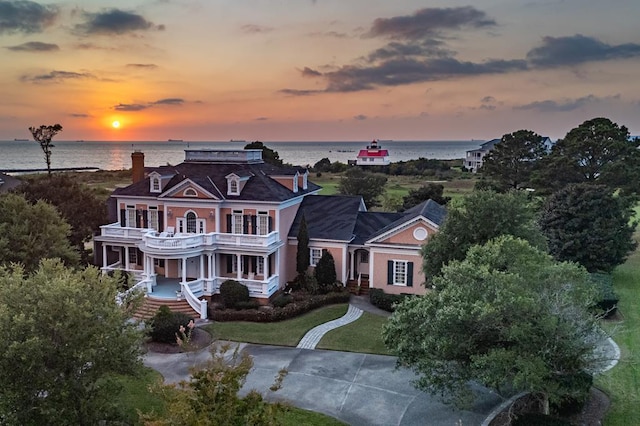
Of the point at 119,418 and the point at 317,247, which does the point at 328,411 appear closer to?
the point at 119,418

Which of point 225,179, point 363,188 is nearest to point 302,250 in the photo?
point 225,179

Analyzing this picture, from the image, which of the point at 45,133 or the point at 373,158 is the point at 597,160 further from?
the point at 373,158

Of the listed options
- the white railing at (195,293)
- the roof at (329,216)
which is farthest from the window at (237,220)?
the white railing at (195,293)

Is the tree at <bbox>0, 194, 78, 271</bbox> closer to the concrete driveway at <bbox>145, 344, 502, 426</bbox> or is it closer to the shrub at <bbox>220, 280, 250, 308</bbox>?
the shrub at <bbox>220, 280, 250, 308</bbox>

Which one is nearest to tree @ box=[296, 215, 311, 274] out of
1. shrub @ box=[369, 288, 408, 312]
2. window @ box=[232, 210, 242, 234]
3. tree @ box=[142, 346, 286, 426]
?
window @ box=[232, 210, 242, 234]

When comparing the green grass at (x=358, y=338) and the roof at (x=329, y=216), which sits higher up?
the roof at (x=329, y=216)

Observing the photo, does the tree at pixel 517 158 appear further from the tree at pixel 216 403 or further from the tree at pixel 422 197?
the tree at pixel 216 403
